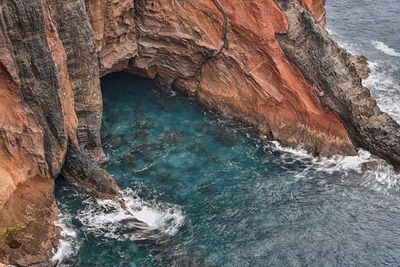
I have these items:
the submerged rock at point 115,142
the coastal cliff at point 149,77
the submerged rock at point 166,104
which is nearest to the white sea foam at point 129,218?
the coastal cliff at point 149,77

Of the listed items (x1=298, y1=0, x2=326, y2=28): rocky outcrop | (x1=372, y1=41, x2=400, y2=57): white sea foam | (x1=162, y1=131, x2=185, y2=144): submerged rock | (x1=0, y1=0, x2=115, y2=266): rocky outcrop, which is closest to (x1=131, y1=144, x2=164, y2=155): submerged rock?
(x1=162, y1=131, x2=185, y2=144): submerged rock

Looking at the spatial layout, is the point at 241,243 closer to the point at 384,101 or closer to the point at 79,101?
the point at 79,101

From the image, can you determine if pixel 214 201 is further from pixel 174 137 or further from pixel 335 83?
pixel 335 83

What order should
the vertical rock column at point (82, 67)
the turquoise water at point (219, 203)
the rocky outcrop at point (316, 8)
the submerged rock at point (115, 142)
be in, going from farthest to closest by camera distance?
the rocky outcrop at point (316, 8)
the submerged rock at point (115, 142)
the vertical rock column at point (82, 67)
the turquoise water at point (219, 203)

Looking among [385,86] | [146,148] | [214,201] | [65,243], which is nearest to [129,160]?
[146,148]

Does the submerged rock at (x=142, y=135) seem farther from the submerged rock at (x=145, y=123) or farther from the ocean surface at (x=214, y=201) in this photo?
the submerged rock at (x=145, y=123)
